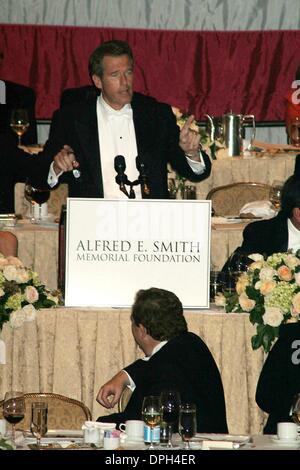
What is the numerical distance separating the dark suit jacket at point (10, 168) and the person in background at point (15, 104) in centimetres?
169

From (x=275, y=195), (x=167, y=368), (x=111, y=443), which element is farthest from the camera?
(x=275, y=195)

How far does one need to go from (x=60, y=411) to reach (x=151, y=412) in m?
0.71

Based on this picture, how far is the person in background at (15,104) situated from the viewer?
9.99 metres

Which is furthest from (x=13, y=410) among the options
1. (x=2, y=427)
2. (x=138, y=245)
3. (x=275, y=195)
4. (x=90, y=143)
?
(x=275, y=195)

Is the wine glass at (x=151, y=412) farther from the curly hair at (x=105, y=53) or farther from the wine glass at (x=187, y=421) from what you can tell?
the curly hair at (x=105, y=53)

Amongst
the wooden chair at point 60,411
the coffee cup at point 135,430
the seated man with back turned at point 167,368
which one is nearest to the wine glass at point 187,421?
the coffee cup at point 135,430

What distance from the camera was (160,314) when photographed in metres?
5.82

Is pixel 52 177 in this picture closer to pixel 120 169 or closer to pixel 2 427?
pixel 120 169

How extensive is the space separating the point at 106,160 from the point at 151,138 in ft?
0.86

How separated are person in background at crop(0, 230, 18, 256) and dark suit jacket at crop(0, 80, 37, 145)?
2.48 meters

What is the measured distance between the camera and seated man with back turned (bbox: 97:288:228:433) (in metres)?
5.58

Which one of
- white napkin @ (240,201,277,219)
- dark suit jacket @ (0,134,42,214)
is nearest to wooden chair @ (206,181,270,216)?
white napkin @ (240,201,277,219)
